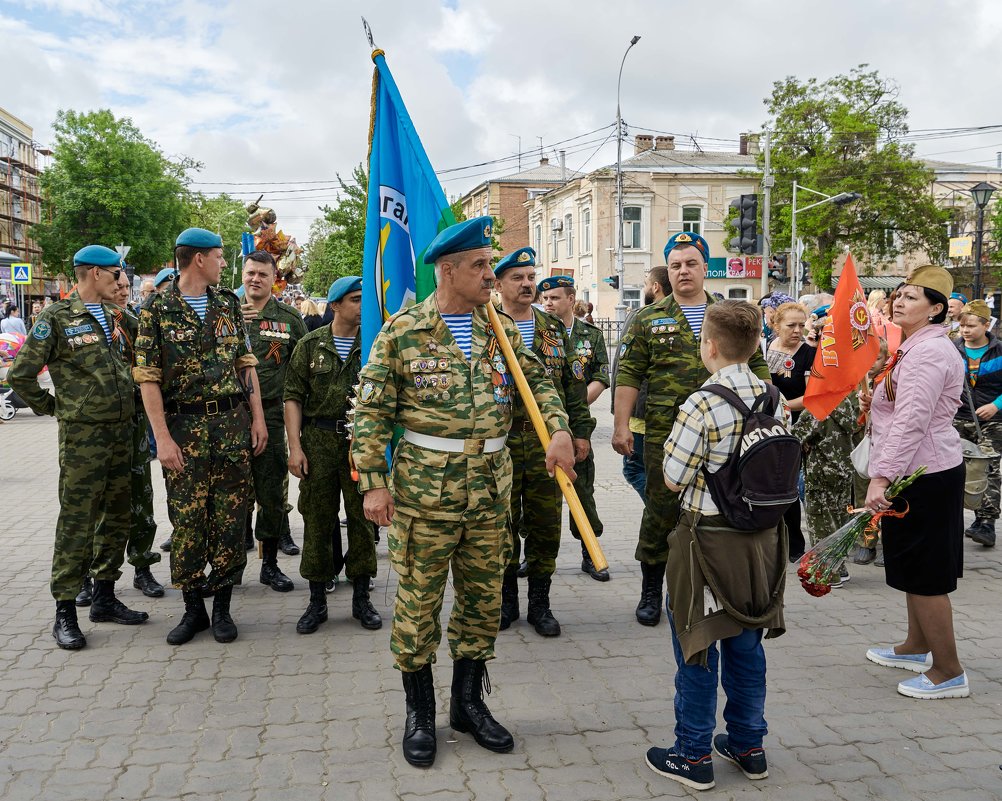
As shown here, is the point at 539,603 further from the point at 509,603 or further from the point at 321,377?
the point at 321,377

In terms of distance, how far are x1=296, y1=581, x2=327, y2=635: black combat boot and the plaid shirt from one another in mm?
2658

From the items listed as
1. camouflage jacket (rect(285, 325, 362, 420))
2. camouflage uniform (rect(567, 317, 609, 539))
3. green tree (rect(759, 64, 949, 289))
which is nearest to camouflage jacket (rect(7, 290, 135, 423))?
camouflage jacket (rect(285, 325, 362, 420))

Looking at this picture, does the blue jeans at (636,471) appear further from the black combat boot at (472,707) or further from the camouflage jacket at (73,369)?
the camouflage jacket at (73,369)

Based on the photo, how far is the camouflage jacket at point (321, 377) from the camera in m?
5.06

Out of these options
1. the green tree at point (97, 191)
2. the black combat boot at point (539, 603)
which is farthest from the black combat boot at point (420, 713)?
the green tree at point (97, 191)

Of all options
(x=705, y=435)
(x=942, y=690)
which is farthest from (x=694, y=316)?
(x=942, y=690)

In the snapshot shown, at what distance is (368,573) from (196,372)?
5.08 ft

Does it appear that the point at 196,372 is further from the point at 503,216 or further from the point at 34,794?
the point at 503,216

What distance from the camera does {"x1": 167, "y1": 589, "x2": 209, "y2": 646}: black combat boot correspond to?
480cm

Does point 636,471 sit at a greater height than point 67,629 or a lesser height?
greater

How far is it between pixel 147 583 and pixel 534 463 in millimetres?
2836

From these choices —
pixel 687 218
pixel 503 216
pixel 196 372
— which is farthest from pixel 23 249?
pixel 196 372

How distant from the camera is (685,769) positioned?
323cm

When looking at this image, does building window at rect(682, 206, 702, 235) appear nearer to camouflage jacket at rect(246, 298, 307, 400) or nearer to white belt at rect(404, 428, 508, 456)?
camouflage jacket at rect(246, 298, 307, 400)
